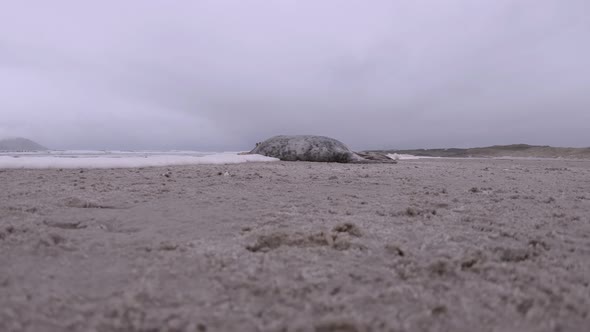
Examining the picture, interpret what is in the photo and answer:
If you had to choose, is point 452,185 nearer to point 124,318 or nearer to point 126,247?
point 126,247

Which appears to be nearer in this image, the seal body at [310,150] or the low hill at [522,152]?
the seal body at [310,150]

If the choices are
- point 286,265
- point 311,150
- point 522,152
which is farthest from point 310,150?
point 522,152

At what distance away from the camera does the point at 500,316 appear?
111 centimetres

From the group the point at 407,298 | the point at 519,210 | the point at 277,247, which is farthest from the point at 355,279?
the point at 519,210

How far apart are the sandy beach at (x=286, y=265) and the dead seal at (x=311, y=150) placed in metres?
6.69

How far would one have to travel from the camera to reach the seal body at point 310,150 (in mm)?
9547

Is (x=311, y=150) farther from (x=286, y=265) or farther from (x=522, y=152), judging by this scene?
(x=522, y=152)

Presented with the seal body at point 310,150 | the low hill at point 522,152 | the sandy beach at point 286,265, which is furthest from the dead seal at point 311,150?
the low hill at point 522,152

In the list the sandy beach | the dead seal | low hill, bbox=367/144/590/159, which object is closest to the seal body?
the dead seal

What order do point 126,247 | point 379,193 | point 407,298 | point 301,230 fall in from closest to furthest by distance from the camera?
point 407,298 → point 126,247 → point 301,230 → point 379,193

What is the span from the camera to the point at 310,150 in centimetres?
968

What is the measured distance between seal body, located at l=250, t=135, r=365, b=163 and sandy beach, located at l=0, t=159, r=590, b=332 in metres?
6.71

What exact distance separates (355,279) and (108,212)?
1.79m

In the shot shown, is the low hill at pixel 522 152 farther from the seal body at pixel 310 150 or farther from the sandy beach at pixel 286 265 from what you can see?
the sandy beach at pixel 286 265
